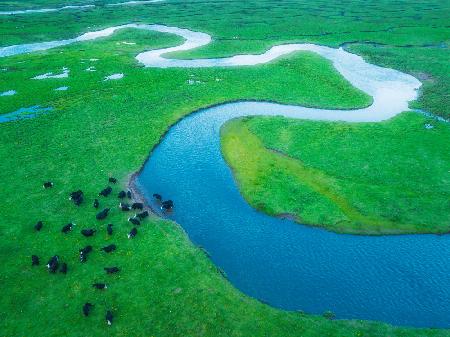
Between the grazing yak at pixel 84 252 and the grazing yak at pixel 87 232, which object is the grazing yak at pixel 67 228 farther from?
the grazing yak at pixel 84 252

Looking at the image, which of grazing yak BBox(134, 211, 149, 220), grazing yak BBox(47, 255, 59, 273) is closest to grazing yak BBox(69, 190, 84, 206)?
grazing yak BBox(134, 211, 149, 220)

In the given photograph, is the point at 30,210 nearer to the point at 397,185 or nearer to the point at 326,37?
the point at 397,185

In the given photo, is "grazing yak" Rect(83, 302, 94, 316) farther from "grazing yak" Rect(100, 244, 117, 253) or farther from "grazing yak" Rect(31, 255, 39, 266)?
"grazing yak" Rect(31, 255, 39, 266)

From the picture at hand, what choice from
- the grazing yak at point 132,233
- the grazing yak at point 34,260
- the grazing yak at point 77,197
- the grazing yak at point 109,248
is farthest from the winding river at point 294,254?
the grazing yak at point 34,260

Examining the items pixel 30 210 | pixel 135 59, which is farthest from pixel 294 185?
pixel 135 59

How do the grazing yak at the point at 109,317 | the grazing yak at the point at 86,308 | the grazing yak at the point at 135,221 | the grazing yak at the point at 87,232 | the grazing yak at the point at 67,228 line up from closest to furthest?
the grazing yak at the point at 109,317, the grazing yak at the point at 86,308, the grazing yak at the point at 87,232, the grazing yak at the point at 67,228, the grazing yak at the point at 135,221

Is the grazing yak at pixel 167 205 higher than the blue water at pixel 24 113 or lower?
higher

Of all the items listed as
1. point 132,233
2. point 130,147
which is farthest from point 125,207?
point 130,147

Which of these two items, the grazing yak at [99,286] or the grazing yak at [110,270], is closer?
the grazing yak at [99,286]
